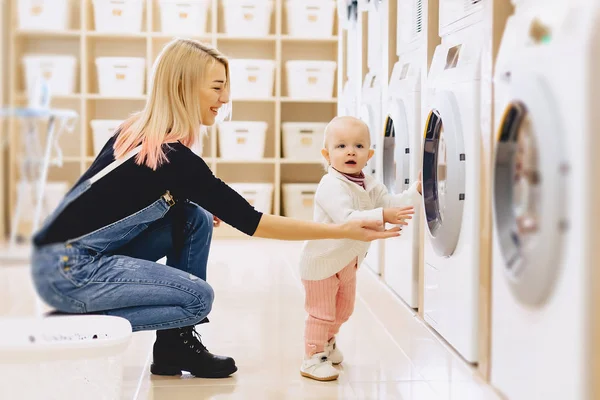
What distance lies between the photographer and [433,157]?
7.06 ft

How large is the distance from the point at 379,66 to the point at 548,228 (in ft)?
6.77

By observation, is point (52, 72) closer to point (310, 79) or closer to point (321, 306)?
point (321, 306)

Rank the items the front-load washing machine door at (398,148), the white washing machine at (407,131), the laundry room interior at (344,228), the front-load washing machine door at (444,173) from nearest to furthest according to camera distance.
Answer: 1. the laundry room interior at (344,228)
2. the front-load washing machine door at (444,173)
3. the white washing machine at (407,131)
4. the front-load washing machine door at (398,148)

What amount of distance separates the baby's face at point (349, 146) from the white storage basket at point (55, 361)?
0.73m

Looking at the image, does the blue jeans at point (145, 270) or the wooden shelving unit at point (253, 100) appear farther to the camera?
the wooden shelving unit at point (253, 100)

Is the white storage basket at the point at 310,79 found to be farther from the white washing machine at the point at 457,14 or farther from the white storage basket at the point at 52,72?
the white storage basket at the point at 52,72

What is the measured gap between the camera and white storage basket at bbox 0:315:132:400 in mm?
1320

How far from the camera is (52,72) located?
1040mm

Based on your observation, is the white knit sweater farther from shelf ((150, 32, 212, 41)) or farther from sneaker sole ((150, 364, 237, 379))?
shelf ((150, 32, 212, 41))

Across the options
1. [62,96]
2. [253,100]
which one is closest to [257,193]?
[253,100]

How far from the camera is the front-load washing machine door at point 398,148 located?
2566mm

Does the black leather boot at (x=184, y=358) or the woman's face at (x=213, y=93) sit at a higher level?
the woman's face at (x=213, y=93)

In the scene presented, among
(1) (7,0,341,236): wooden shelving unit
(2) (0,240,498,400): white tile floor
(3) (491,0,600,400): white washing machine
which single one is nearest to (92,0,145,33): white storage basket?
(1) (7,0,341,236): wooden shelving unit

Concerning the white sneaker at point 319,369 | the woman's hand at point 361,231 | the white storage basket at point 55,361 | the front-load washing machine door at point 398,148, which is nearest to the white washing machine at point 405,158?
the front-load washing machine door at point 398,148
